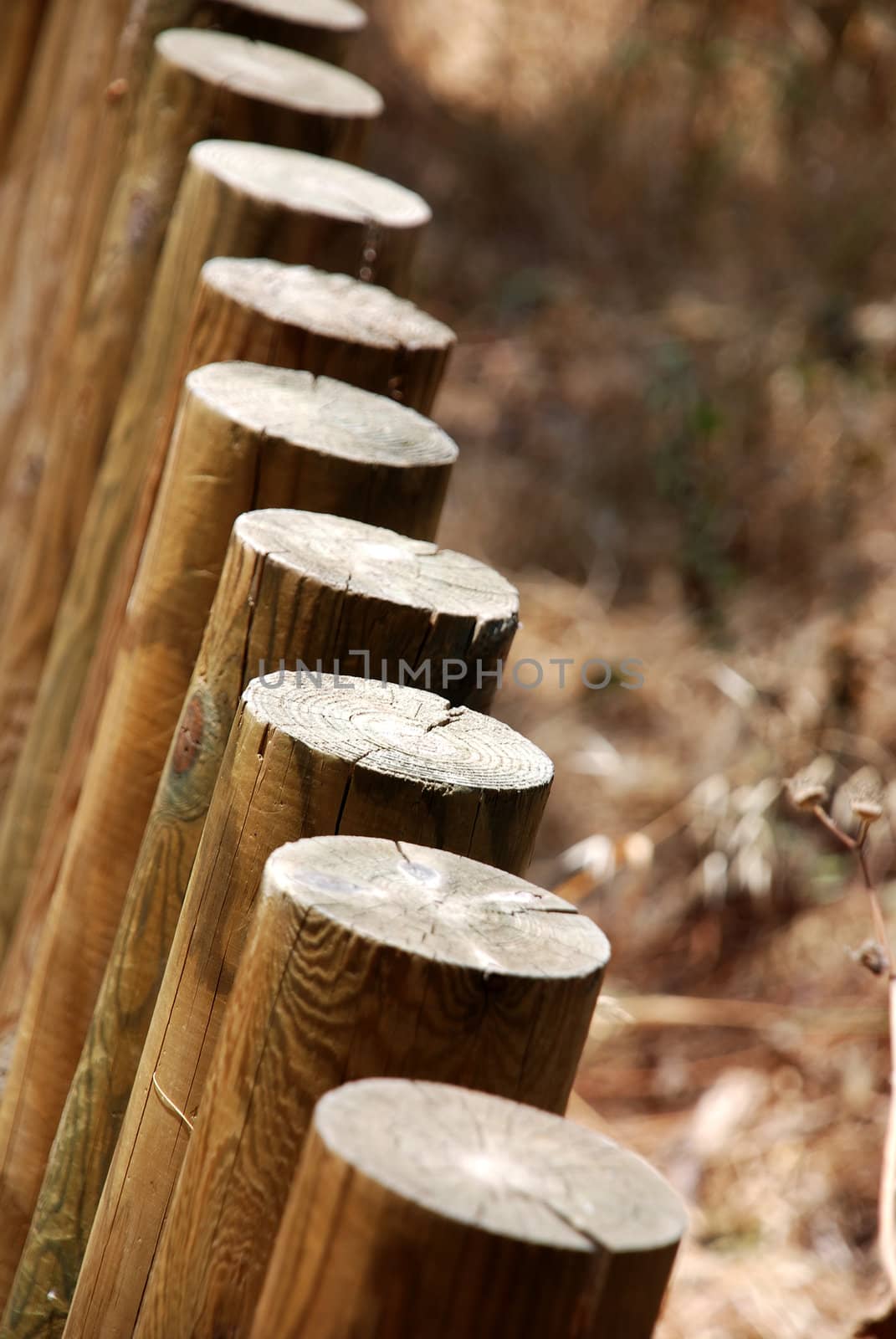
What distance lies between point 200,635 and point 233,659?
24 cm

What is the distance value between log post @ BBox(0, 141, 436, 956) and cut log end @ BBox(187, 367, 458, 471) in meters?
0.09

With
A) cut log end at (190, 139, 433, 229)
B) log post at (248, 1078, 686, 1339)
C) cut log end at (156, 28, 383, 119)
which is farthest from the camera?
cut log end at (156, 28, 383, 119)

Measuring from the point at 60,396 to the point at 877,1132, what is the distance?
1969 mm

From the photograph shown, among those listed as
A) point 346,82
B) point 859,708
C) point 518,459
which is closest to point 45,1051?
point 346,82

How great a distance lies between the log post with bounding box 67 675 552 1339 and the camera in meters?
1.25

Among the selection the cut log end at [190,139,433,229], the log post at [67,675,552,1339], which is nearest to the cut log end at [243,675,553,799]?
the log post at [67,675,552,1339]

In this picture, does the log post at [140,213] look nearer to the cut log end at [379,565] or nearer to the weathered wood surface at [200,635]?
the weathered wood surface at [200,635]

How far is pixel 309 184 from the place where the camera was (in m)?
2.13

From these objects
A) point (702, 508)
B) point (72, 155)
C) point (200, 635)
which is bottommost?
point (702, 508)

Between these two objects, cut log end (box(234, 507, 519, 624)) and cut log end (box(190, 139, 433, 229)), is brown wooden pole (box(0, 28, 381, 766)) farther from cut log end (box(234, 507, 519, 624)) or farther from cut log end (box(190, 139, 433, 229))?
cut log end (box(234, 507, 519, 624))

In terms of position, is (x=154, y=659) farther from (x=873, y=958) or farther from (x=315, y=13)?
(x=315, y=13)

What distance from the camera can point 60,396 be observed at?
8.17ft

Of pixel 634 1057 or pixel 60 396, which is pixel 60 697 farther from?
pixel 634 1057

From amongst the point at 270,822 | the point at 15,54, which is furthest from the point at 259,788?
the point at 15,54
